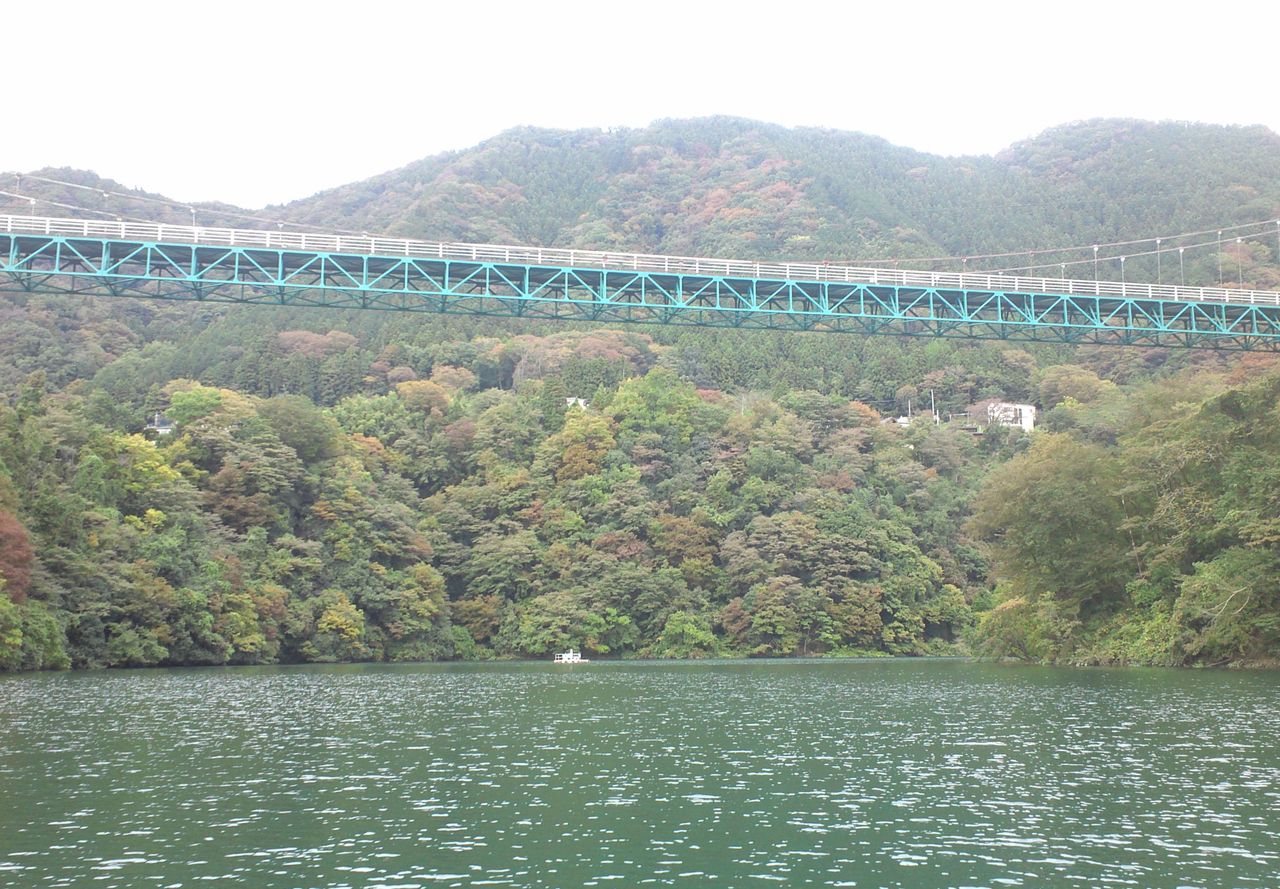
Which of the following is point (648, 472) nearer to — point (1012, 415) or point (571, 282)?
point (571, 282)

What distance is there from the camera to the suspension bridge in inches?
1917

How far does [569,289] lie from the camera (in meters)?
53.4

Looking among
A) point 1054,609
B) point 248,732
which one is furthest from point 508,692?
point 1054,609

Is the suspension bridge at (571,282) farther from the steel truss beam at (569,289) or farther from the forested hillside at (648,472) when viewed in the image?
the forested hillside at (648,472)

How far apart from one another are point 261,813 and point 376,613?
56.2m

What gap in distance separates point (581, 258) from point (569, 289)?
1896mm

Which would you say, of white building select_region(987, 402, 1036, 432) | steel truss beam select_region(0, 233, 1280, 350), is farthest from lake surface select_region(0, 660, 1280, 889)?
white building select_region(987, 402, 1036, 432)

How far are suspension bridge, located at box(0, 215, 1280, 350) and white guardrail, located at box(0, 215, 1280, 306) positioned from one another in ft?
0.30

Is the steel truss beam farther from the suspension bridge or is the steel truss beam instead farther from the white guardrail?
the white guardrail

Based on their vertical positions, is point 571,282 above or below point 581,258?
below

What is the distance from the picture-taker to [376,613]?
237 ft

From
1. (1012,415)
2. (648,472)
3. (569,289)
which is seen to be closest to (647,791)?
(569,289)

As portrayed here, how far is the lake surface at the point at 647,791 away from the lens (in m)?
14.0

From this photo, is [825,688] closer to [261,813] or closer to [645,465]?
[261,813]
